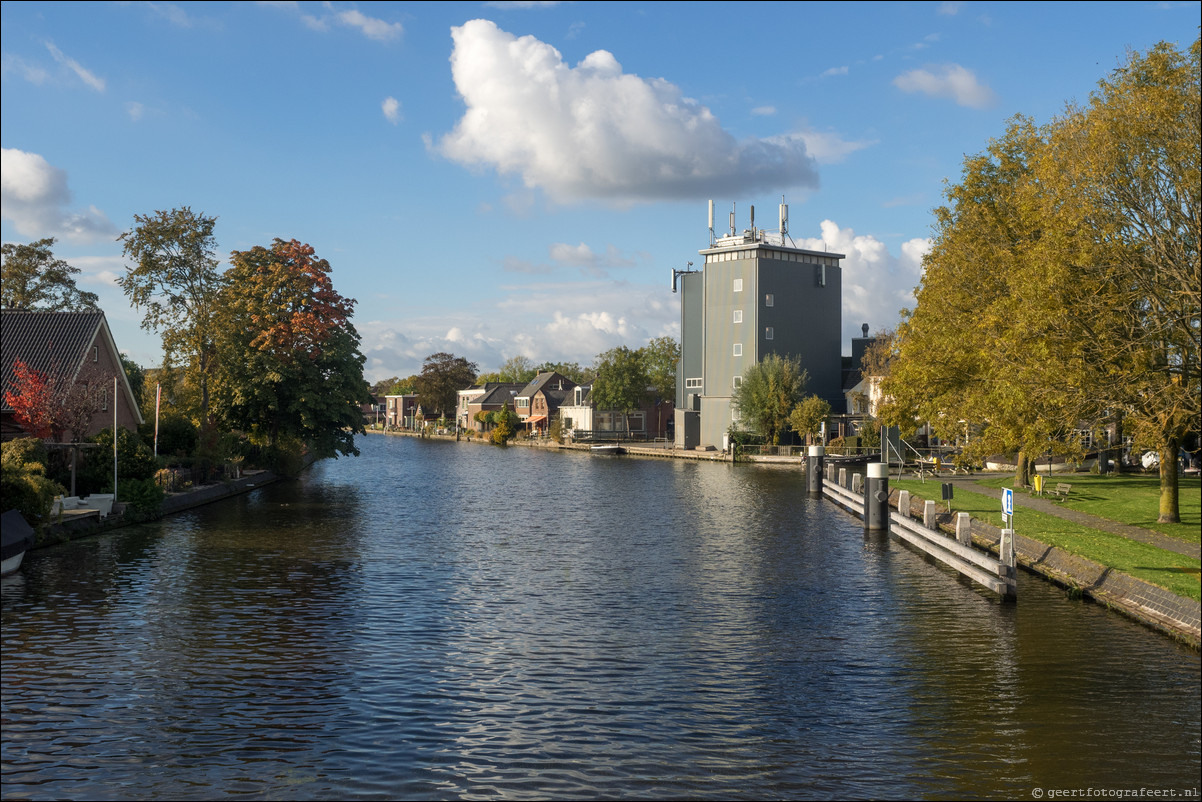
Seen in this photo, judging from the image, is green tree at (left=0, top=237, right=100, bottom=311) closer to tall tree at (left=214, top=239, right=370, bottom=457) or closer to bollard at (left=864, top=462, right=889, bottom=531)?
tall tree at (left=214, top=239, right=370, bottom=457)

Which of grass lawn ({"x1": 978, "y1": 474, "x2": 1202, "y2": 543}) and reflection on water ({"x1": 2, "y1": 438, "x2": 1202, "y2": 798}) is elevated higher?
grass lawn ({"x1": 978, "y1": 474, "x2": 1202, "y2": 543})

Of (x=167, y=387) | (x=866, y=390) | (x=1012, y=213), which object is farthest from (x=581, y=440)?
(x=1012, y=213)

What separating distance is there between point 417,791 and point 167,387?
60.1m

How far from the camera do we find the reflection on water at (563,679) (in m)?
11.8

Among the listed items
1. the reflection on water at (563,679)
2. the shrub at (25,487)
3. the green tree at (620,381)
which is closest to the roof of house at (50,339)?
the shrub at (25,487)

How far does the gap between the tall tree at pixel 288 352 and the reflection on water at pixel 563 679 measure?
27468 mm

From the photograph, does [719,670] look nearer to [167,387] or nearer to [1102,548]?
[1102,548]

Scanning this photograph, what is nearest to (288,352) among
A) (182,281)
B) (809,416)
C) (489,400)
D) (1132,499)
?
(182,281)

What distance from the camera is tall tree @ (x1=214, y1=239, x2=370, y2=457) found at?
2254 inches

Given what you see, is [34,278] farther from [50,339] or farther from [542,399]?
[542,399]

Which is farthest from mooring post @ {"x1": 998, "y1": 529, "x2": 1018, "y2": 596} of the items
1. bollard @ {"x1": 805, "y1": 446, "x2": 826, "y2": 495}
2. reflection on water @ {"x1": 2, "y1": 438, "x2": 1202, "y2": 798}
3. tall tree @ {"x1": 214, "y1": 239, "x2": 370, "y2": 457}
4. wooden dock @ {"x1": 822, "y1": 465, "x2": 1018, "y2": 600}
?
tall tree @ {"x1": 214, "y1": 239, "x2": 370, "y2": 457}

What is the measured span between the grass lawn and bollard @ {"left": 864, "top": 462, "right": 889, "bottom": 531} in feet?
21.3

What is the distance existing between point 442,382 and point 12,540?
173m

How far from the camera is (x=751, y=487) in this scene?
58.8 meters
